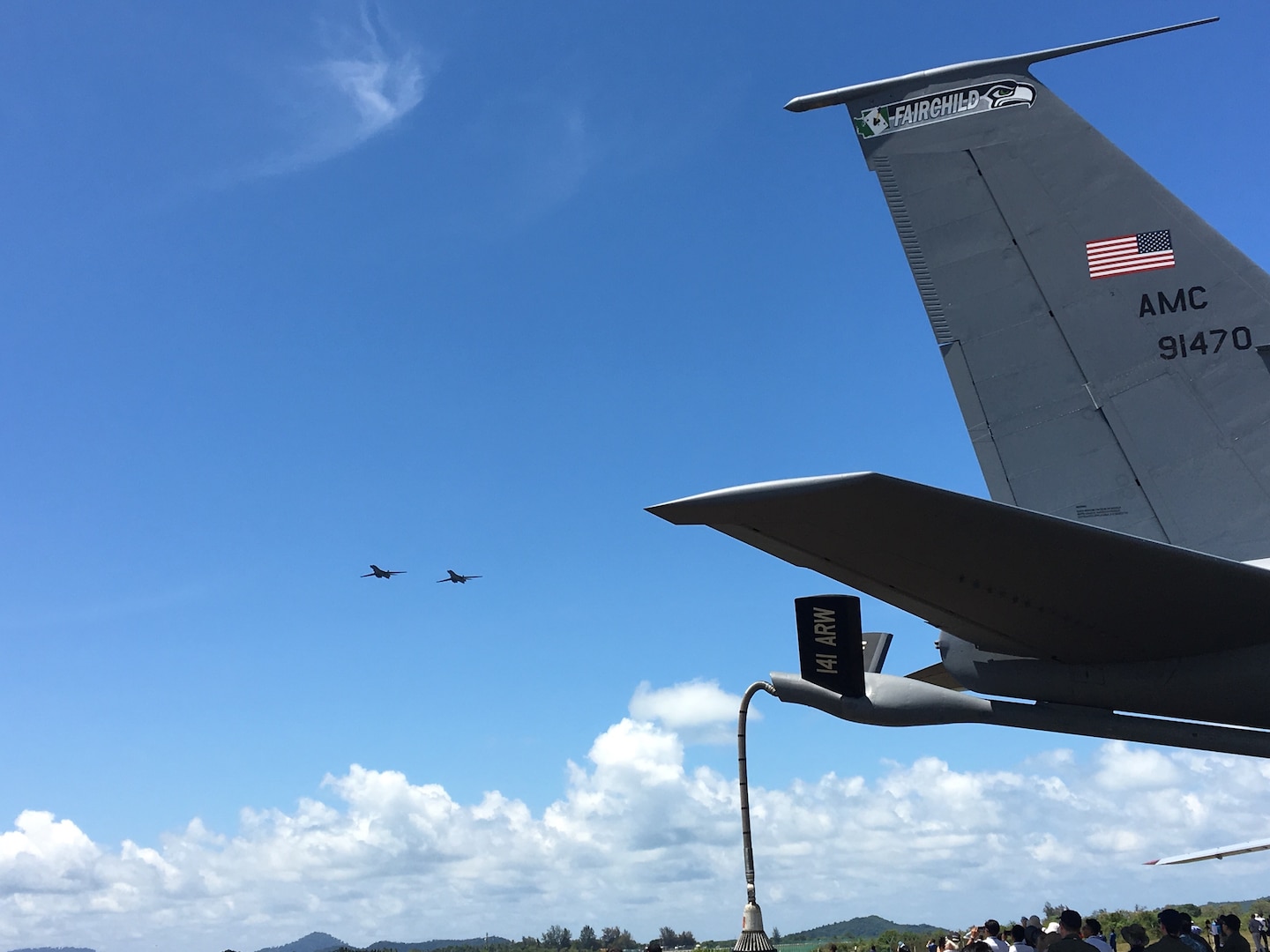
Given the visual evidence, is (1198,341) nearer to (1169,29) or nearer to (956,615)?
(1169,29)

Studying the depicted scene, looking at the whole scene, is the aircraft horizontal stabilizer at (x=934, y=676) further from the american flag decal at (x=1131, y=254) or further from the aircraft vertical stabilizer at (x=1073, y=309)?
the american flag decal at (x=1131, y=254)

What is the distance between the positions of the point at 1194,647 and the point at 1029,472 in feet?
6.32

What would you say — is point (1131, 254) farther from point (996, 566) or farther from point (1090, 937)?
point (1090, 937)

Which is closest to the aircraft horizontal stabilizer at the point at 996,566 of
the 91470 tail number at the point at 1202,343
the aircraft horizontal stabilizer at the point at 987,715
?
the aircraft horizontal stabilizer at the point at 987,715

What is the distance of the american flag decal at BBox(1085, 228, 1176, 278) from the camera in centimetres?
812

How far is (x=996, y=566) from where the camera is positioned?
17.8ft

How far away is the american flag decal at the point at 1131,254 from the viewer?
320 inches

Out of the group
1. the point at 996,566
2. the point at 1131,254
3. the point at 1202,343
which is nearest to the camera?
the point at 996,566

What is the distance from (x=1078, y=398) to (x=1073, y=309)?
80 centimetres

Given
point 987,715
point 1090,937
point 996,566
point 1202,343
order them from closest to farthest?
point 996,566
point 987,715
point 1202,343
point 1090,937

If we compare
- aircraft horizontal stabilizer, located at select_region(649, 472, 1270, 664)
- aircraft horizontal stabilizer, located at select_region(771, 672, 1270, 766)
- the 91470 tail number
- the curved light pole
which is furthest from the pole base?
the 91470 tail number

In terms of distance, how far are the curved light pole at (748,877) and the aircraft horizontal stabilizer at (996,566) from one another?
148 inches

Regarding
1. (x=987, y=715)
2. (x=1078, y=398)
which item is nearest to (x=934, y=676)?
(x=987, y=715)

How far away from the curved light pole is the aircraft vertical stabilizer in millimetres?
3668
